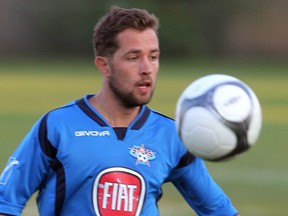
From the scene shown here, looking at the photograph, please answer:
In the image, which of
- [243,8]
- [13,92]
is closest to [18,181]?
[13,92]

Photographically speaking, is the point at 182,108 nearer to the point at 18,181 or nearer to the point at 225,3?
the point at 18,181

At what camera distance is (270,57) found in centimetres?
3991

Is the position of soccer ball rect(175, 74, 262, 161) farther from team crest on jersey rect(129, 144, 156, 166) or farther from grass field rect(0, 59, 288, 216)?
grass field rect(0, 59, 288, 216)

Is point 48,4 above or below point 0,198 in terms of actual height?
below

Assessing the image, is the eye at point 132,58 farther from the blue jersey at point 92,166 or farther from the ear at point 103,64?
the blue jersey at point 92,166

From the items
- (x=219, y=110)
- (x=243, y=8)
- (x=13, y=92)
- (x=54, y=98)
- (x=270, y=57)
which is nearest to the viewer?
(x=219, y=110)

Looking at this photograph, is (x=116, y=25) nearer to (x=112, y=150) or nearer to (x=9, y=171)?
(x=112, y=150)

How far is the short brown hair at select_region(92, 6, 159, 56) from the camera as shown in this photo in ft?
16.6

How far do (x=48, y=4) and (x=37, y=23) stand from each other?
3.30ft

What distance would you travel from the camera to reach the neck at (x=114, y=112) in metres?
5.14

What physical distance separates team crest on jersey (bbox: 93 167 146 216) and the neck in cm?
29

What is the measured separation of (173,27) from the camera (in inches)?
1563

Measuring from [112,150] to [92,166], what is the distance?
15 cm

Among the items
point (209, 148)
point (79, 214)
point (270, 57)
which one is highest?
point (209, 148)
